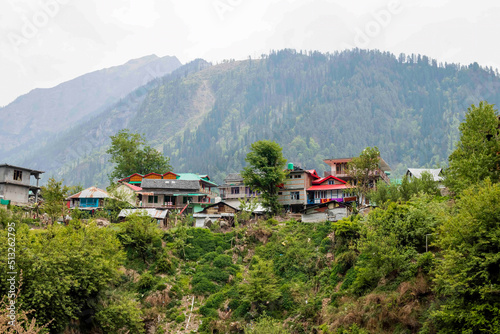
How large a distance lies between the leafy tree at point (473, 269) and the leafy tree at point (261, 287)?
1625cm

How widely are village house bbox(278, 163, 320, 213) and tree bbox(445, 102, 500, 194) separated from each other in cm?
3138

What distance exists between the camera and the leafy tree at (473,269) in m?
25.5

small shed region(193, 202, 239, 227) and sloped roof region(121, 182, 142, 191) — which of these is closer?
small shed region(193, 202, 239, 227)

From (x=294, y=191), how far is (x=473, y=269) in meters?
47.9

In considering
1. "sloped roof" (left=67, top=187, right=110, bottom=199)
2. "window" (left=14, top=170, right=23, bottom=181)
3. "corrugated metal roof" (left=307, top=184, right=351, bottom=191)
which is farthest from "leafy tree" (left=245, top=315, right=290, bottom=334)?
"window" (left=14, top=170, right=23, bottom=181)

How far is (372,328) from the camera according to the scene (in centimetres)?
3300

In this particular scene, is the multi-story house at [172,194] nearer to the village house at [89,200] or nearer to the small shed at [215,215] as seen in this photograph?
the village house at [89,200]

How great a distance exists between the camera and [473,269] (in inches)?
1062

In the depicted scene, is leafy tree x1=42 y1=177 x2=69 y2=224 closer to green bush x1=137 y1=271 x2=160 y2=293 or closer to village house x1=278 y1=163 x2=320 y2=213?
green bush x1=137 y1=271 x2=160 y2=293

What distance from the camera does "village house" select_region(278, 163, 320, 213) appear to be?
73875 mm

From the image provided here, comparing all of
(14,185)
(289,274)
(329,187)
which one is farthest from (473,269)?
(14,185)

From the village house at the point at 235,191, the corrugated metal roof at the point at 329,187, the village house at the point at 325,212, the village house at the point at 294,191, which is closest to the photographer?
the village house at the point at 325,212

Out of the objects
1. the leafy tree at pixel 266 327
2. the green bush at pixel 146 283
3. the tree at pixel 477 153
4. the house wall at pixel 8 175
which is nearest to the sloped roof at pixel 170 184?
the house wall at pixel 8 175

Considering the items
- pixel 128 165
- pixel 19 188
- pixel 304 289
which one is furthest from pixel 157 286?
pixel 128 165
